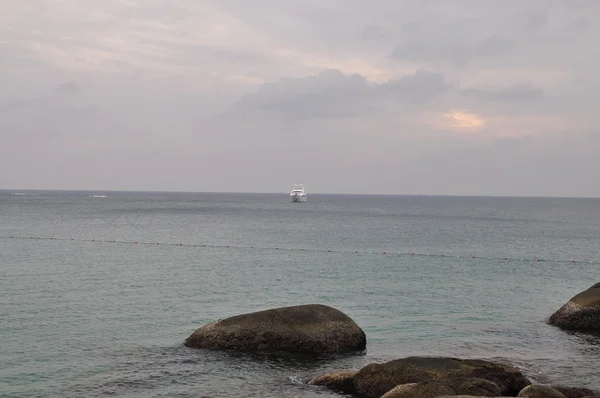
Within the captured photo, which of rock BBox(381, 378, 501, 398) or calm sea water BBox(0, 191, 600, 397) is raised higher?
rock BBox(381, 378, 501, 398)

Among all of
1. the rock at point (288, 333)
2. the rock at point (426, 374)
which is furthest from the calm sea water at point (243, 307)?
the rock at point (426, 374)

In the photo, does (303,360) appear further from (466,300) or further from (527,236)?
(527,236)

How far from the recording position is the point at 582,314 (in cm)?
2855

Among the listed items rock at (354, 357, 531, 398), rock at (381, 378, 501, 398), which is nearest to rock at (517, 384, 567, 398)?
rock at (381, 378, 501, 398)

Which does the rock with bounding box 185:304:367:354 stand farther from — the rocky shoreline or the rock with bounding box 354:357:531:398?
the rock with bounding box 354:357:531:398

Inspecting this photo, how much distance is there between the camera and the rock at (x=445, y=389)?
→ 52.0 feet

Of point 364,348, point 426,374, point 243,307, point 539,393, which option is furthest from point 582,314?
point 243,307

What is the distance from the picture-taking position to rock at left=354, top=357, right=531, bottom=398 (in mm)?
18000

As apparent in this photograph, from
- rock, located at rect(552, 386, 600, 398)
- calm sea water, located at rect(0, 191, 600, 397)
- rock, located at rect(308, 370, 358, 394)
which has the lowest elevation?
calm sea water, located at rect(0, 191, 600, 397)

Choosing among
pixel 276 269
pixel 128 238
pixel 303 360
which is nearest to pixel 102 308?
pixel 303 360

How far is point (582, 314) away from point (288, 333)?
1494 centimetres

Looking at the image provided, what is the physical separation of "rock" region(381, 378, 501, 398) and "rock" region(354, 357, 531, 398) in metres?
1.31

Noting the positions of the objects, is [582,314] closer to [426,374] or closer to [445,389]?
[426,374]

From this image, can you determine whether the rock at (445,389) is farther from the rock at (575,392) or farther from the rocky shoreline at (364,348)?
the rock at (575,392)
